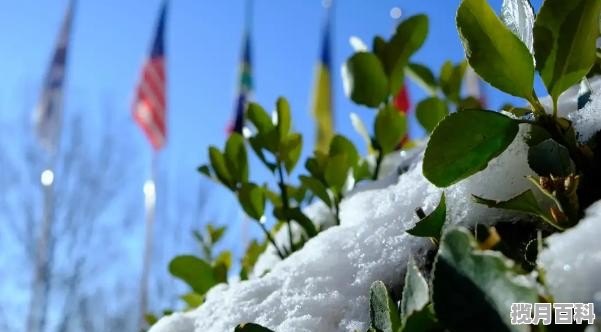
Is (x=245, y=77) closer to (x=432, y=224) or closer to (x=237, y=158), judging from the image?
(x=237, y=158)

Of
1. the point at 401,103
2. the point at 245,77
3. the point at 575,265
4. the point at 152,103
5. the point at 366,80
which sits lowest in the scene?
the point at 401,103

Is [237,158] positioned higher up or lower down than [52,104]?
lower down

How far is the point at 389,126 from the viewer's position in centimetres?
67

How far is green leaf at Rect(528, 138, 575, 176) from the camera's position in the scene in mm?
352

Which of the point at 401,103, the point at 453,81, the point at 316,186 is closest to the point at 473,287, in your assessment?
the point at 316,186

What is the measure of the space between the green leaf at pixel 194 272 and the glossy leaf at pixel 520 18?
432 millimetres

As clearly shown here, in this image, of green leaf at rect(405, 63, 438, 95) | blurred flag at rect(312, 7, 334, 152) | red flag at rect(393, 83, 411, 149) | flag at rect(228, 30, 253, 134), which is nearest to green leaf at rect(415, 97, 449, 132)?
red flag at rect(393, 83, 411, 149)

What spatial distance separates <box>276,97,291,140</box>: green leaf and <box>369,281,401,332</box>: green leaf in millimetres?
315

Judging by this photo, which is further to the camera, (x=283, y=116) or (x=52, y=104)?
(x=52, y=104)

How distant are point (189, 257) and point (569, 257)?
51cm

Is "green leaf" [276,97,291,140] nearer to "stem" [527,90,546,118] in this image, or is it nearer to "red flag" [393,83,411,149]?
"red flag" [393,83,411,149]

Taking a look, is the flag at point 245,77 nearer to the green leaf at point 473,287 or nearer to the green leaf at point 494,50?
the green leaf at point 494,50

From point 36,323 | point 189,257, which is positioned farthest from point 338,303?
point 36,323

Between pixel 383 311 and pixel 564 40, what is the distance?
0.55 feet
